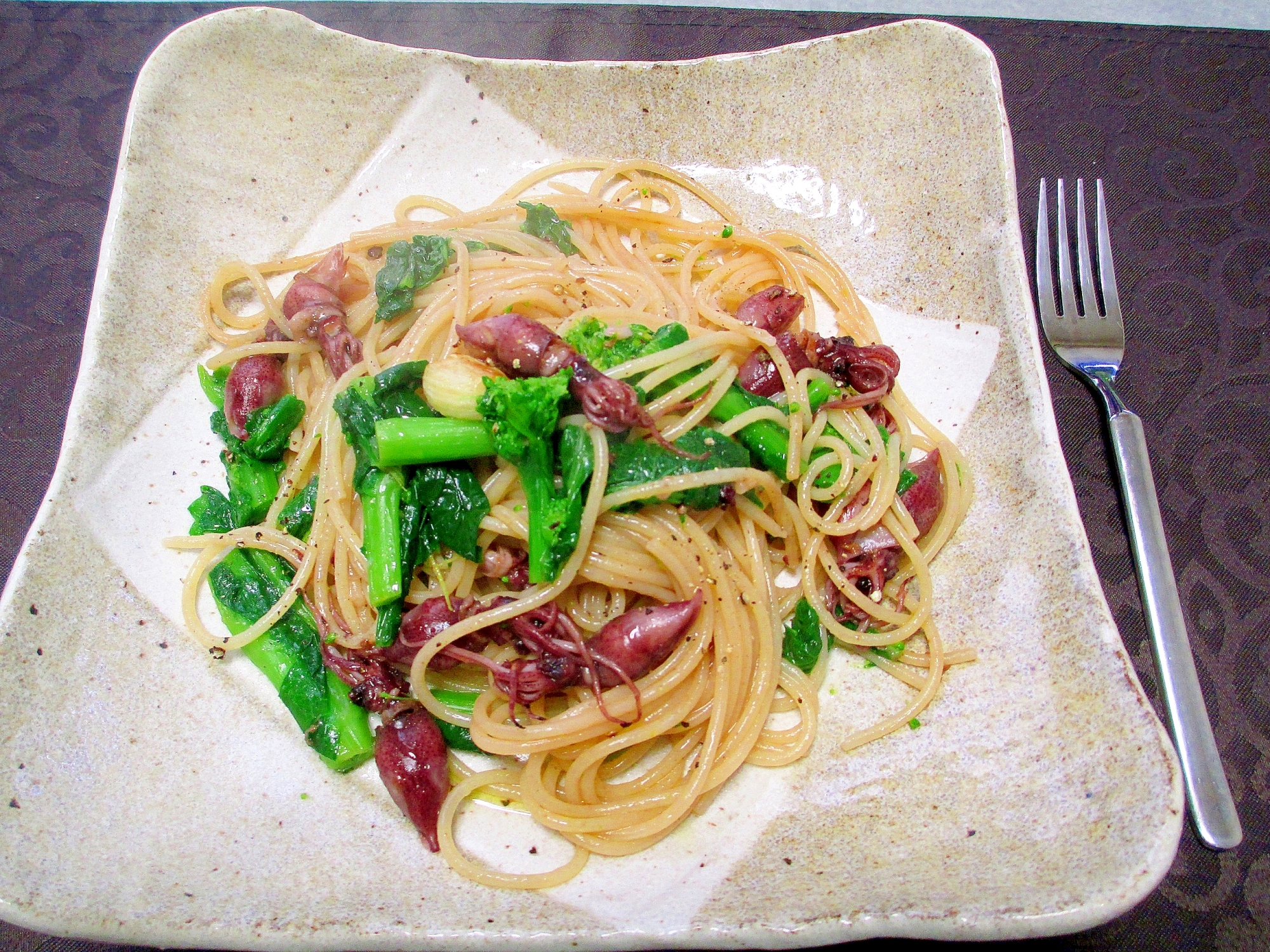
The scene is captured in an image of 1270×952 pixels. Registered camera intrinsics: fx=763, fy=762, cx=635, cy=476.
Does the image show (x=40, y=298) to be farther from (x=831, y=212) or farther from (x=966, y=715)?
(x=966, y=715)

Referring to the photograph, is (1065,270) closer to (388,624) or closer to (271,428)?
(388,624)

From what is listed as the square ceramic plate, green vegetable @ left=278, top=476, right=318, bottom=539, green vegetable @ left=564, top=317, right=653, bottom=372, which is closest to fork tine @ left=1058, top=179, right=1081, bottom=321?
the square ceramic plate

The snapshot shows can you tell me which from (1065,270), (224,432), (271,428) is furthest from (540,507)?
(1065,270)

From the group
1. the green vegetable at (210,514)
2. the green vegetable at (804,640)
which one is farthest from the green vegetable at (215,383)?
the green vegetable at (804,640)

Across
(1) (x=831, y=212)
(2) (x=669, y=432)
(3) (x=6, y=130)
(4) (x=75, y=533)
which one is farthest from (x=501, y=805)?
(3) (x=6, y=130)

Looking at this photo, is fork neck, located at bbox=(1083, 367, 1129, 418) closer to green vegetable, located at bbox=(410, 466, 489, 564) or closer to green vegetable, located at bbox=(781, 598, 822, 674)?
green vegetable, located at bbox=(781, 598, 822, 674)

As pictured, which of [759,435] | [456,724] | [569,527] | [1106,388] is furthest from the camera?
[1106,388]
